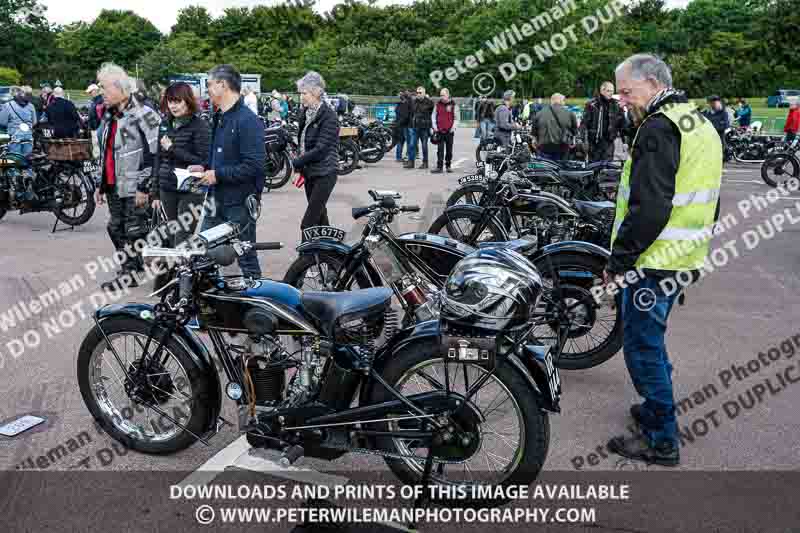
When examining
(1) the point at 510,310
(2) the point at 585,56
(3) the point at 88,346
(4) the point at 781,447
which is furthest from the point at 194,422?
(2) the point at 585,56

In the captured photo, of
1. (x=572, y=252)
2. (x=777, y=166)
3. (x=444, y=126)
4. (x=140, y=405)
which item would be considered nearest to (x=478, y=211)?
(x=572, y=252)

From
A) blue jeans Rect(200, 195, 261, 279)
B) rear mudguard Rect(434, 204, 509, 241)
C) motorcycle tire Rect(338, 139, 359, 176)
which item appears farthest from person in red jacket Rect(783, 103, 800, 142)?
blue jeans Rect(200, 195, 261, 279)

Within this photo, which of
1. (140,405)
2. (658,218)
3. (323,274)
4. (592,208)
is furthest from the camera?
(592,208)

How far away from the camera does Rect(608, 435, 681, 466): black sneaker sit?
373cm

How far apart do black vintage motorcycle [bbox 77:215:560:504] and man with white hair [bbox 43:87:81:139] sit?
1171cm

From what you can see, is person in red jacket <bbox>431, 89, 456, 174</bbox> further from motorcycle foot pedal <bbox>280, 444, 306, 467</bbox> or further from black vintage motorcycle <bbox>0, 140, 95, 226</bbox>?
motorcycle foot pedal <bbox>280, 444, 306, 467</bbox>

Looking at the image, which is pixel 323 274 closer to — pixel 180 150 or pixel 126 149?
pixel 180 150

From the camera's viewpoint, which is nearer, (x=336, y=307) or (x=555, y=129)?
(x=336, y=307)

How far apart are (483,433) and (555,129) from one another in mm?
9219

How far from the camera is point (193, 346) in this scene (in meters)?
3.54

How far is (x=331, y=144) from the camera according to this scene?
6.48 metres

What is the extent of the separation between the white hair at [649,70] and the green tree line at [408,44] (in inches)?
1766

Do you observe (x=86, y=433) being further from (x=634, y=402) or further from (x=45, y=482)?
(x=634, y=402)

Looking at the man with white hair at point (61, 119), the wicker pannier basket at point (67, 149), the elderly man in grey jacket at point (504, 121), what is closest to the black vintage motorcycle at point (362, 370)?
the wicker pannier basket at point (67, 149)
